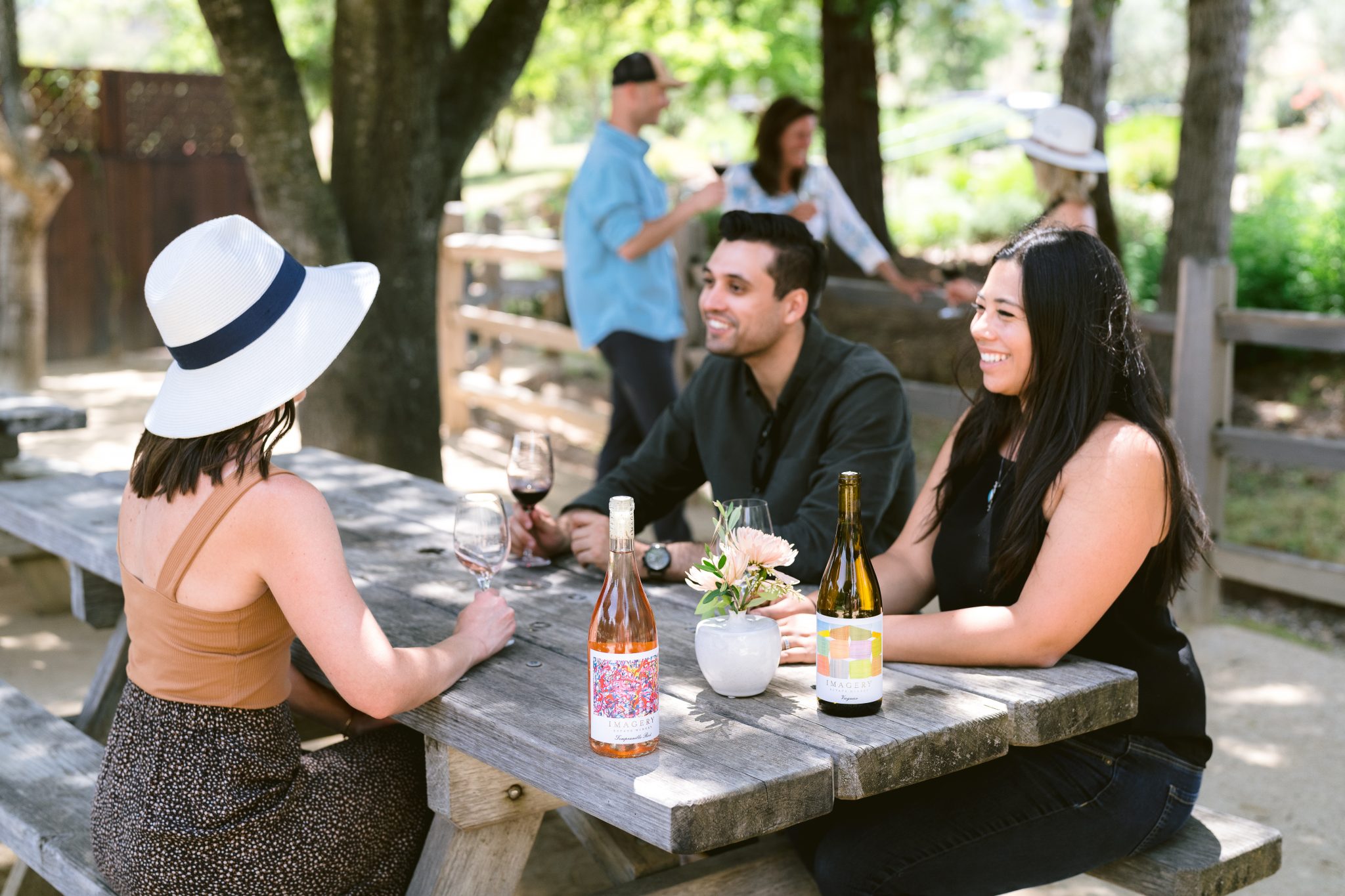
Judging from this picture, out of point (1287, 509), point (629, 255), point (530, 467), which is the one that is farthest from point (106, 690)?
point (1287, 509)

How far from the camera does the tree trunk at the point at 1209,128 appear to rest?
762 centimetres

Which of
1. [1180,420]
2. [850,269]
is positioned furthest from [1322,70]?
[1180,420]

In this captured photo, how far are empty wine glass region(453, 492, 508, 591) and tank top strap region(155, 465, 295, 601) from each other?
0.37 m

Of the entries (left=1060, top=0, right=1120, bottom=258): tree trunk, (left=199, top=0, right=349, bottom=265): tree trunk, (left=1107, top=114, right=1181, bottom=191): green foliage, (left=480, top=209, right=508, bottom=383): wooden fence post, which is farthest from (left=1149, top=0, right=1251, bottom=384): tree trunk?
(left=1107, top=114, right=1181, bottom=191): green foliage

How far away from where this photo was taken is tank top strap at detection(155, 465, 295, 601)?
2.17 m

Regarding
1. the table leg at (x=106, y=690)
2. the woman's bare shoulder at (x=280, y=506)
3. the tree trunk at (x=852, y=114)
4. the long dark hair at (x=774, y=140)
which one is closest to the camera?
the woman's bare shoulder at (x=280, y=506)

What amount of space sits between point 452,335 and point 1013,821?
757cm

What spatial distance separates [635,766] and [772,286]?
174 centimetres

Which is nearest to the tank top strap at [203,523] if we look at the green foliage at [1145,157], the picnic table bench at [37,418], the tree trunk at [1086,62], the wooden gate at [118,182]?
the picnic table bench at [37,418]

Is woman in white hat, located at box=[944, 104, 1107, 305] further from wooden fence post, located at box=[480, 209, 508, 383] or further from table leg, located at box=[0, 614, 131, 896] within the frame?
wooden fence post, located at box=[480, 209, 508, 383]

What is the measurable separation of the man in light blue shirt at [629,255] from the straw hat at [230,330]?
3.25 metres

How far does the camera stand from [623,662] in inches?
73.9

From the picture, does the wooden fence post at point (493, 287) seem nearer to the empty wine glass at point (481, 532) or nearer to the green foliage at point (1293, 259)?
the green foliage at point (1293, 259)

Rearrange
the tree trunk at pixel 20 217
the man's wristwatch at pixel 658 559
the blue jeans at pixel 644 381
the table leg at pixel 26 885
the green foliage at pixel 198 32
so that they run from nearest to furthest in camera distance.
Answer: the man's wristwatch at pixel 658 559, the table leg at pixel 26 885, the blue jeans at pixel 644 381, the tree trunk at pixel 20 217, the green foliage at pixel 198 32
